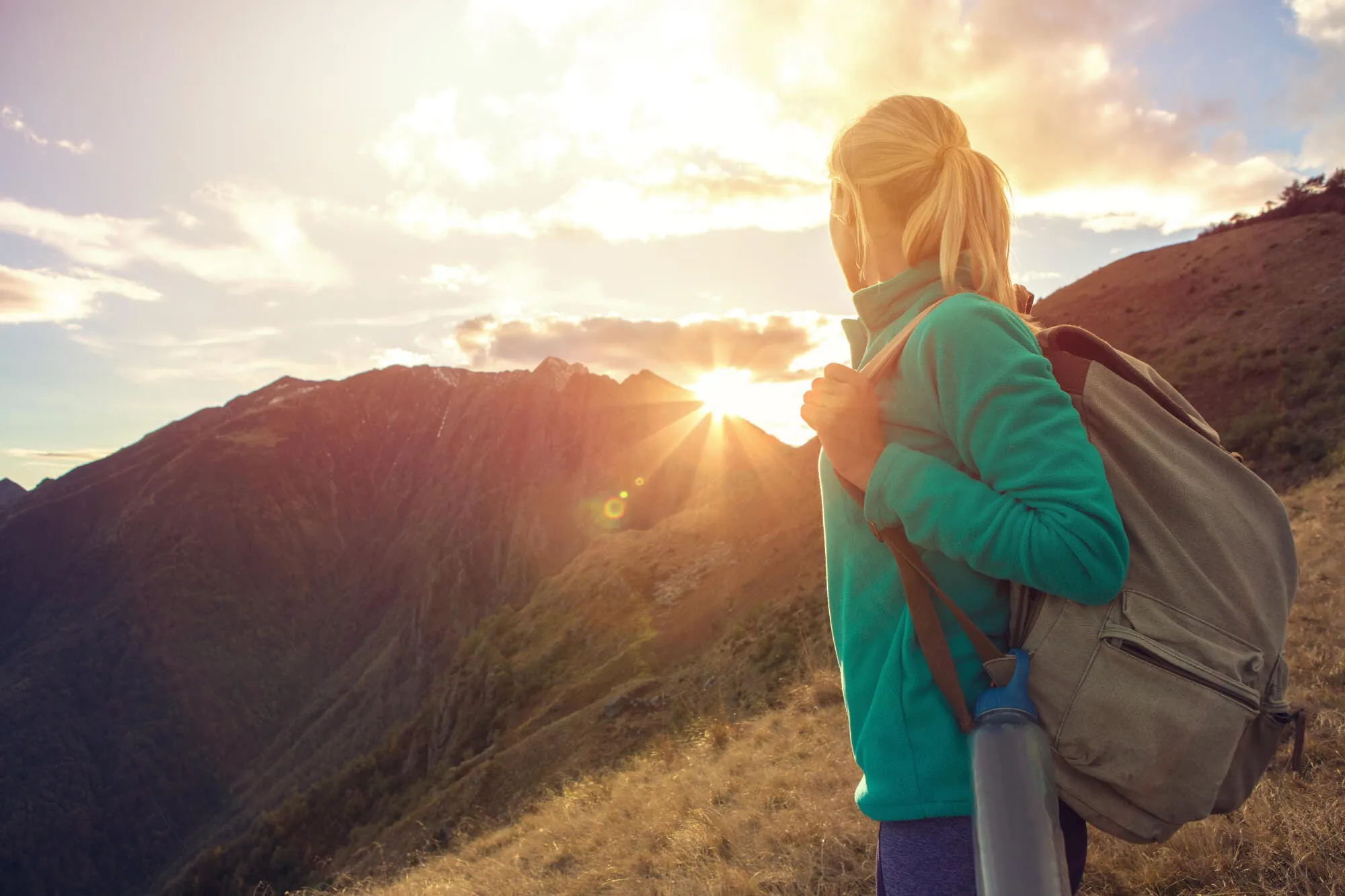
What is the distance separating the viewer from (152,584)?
377 ft

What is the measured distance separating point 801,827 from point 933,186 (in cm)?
374

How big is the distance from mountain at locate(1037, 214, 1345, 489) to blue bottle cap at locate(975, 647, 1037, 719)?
14925mm

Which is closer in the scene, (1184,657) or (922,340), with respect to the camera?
(1184,657)

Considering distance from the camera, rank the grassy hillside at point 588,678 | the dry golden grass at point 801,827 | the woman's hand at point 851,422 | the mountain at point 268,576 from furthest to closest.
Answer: the mountain at point 268,576 → the grassy hillside at point 588,678 → the dry golden grass at point 801,827 → the woman's hand at point 851,422

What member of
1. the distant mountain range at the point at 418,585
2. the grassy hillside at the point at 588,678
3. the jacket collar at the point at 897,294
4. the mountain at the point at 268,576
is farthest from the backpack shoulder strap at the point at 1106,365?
the mountain at the point at 268,576

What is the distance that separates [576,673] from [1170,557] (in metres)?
26.2

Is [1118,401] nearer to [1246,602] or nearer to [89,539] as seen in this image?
[1246,602]

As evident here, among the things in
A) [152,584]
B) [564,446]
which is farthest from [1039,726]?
[152,584]

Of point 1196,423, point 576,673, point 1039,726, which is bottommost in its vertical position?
point 576,673

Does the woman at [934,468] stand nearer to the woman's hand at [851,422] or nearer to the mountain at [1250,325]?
the woman's hand at [851,422]

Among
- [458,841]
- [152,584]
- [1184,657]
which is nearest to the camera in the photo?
[1184,657]

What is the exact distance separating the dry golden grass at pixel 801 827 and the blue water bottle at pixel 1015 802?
223cm

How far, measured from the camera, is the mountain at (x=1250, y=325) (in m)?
14.8

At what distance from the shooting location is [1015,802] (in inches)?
43.6
